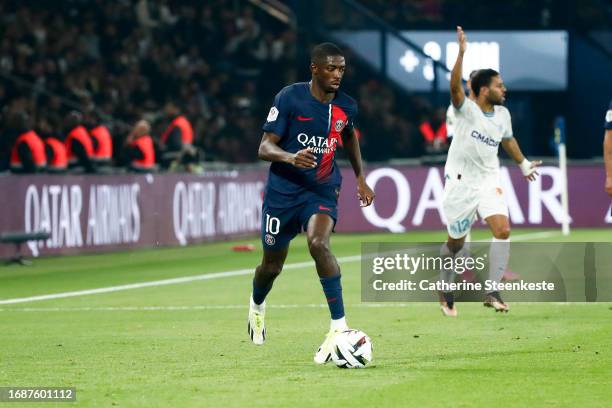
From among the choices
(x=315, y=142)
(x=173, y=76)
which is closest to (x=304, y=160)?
(x=315, y=142)

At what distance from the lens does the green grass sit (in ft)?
29.2

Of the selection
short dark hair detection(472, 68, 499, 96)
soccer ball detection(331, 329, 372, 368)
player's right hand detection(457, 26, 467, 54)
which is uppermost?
player's right hand detection(457, 26, 467, 54)

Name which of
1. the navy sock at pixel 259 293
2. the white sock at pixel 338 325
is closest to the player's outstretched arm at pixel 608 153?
the navy sock at pixel 259 293

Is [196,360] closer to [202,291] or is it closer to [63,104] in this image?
[202,291]

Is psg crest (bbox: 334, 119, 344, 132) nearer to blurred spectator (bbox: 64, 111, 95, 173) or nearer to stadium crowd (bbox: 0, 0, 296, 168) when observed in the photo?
stadium crowd (bbox: 0, 0, 296, 168)

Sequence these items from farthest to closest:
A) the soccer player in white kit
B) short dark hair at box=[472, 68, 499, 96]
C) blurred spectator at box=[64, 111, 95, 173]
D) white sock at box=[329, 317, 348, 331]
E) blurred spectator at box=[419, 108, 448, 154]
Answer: blurred spectator at box=[419, 108, 448, 154] < blurred spectator at box=[64, 111, 95, 173] < the soccer player in white kit < short dark hair at box=[472, 68, 499, 96] < white sock at box=[329, 317, 348, 331]

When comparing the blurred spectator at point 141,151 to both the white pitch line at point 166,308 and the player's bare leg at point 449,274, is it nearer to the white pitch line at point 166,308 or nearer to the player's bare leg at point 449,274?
the white pitch line at point 166,308

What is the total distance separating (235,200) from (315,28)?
9599mm

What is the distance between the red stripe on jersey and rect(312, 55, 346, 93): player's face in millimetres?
227

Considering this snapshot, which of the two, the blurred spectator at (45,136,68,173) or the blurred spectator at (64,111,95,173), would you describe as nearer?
the blurred spectator at (45,136,68,173)

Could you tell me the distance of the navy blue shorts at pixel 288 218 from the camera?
10.8 metres

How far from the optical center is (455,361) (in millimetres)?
10500

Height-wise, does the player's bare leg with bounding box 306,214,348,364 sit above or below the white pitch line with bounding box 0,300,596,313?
above

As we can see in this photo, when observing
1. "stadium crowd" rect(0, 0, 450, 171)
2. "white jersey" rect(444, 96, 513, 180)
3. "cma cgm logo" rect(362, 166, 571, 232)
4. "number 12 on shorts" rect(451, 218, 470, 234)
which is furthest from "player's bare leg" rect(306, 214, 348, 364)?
"cma cgm logo" rect(362, 166, 571, 232)
